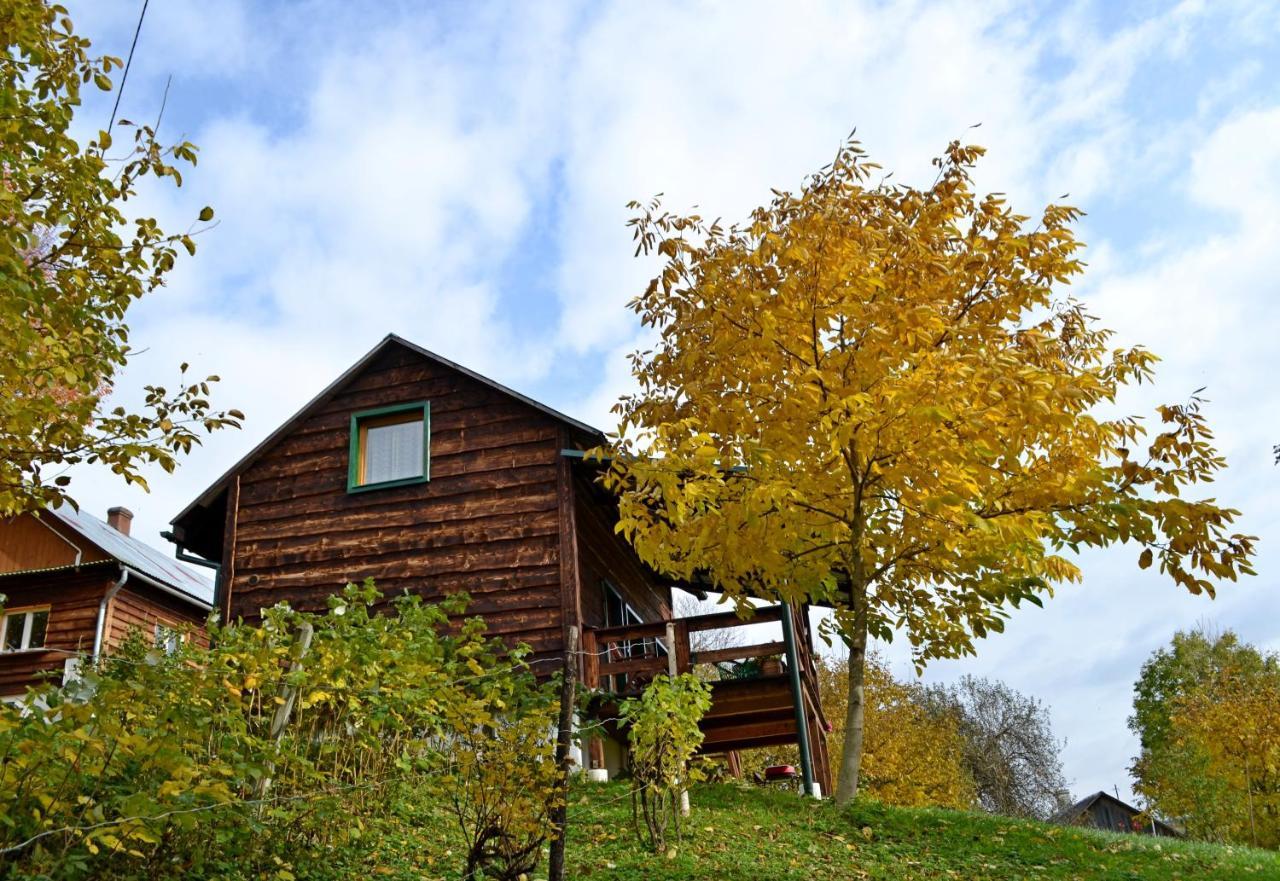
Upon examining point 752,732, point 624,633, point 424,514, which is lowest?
point 752,732

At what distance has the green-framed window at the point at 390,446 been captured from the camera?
14.0 meters

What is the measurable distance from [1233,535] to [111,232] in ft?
24.6

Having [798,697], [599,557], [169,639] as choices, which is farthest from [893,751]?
[169,639]

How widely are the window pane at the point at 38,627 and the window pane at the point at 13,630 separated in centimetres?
23

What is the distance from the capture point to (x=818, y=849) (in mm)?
8211

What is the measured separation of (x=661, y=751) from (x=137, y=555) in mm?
17639

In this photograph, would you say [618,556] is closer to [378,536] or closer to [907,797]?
[378,536]

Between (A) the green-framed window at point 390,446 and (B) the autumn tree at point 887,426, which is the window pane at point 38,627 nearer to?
(A) the green-framed window at point 390,446

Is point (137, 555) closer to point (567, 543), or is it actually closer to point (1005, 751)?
point (567, 543)

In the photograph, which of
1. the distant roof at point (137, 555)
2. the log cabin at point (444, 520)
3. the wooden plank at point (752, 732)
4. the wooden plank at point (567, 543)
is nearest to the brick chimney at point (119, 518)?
the distant roof at point (137, 555)

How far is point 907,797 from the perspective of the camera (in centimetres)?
2852

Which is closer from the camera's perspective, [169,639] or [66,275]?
[66,275]

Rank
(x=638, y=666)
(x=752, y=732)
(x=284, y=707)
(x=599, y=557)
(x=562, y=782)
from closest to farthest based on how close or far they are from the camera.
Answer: (x=284, y=707) → (x=562, y=782) → (x=638, y=666) → (x=752, y=732) → (x=599, y=557)

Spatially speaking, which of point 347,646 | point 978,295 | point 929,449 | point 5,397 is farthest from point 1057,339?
point 5,397
